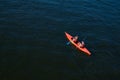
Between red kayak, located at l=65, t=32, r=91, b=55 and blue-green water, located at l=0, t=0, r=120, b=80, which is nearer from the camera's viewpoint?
blue-green water, located at l=0, t=0, r=120, b=80

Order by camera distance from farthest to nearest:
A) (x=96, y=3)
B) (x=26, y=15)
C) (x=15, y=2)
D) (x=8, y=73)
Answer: (x=96, y=3), (x=15, y=2), (x=26, y=15), (x=8, y=73)

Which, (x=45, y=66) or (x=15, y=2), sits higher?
(x=15, y=2)

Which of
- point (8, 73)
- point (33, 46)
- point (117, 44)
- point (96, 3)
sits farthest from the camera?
point (96, 3)

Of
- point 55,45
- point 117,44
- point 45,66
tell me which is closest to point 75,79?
point 45,66

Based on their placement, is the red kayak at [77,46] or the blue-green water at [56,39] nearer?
the blue-green water at [56,39]

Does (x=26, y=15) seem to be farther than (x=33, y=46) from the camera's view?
Yes

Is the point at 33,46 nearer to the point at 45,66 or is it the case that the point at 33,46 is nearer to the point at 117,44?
the point at 45,66
